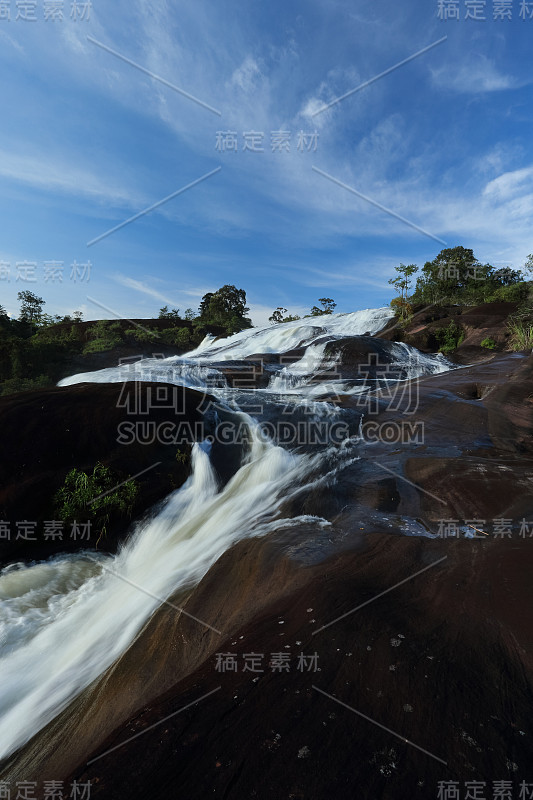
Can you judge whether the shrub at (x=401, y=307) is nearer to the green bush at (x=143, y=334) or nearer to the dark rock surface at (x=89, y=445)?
the green bush at (x=143, y=334)

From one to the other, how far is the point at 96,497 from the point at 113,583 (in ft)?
4.86

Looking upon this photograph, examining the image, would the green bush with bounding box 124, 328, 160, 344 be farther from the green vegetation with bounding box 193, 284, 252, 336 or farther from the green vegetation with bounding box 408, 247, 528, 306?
the green vegetation with bounding box 408, 247, 528, 306

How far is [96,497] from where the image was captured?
5453 millimetres

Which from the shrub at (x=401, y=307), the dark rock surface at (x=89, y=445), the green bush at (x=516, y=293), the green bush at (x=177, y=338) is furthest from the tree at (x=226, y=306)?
the dark rock surface at (x=89, y=445)

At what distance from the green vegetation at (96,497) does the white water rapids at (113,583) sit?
0.41 m

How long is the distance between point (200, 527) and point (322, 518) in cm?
188

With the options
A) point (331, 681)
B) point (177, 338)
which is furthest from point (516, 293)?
point (331, 681)

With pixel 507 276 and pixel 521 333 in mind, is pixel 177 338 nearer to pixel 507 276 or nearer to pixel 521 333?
pixel 521 333

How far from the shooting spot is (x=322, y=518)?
4660 mm

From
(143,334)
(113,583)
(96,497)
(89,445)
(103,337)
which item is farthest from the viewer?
(143,334)

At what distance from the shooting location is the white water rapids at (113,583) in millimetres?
3137

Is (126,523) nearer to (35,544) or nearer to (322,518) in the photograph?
(35,544)

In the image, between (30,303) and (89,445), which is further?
(30,303)

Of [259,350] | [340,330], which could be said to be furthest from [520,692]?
[340,330]
